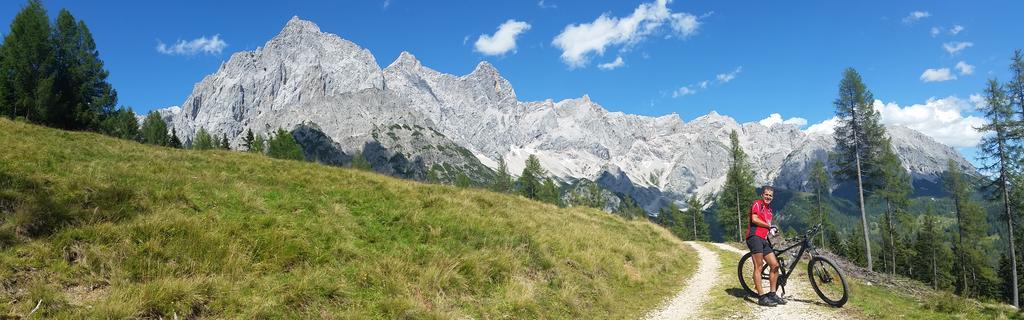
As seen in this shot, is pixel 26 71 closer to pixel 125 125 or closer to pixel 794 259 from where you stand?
pixel 125 125

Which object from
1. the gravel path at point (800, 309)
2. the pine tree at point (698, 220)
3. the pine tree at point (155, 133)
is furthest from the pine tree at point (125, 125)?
the pine tree at point (698, 220)

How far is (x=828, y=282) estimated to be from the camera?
11.8 meters

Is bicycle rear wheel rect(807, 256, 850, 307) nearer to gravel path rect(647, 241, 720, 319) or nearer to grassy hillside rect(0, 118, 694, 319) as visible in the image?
gravel path rect(647, 241, 720, 319)

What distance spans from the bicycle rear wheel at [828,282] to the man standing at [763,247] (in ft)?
3.25

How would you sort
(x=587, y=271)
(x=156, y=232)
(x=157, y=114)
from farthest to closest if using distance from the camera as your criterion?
(x=157, y=114)
(x=587, y=271)
(x=156, y=232)

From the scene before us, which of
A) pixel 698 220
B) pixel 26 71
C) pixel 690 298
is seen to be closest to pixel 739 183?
pixel 698 220

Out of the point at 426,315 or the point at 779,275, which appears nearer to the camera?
the point at 426,315

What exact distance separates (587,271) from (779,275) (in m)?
5.01

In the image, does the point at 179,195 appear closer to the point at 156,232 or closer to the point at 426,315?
the point at 156,232

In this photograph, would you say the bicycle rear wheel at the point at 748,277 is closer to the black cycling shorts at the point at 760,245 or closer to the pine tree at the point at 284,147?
the black cycling shorts at the point at 760,245

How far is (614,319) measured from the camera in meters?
11.5

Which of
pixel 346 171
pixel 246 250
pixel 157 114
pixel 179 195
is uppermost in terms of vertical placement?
pixel 157 114

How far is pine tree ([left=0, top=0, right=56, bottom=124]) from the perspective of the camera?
149 feet

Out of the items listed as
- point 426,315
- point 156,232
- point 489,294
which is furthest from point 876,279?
point 156,232
